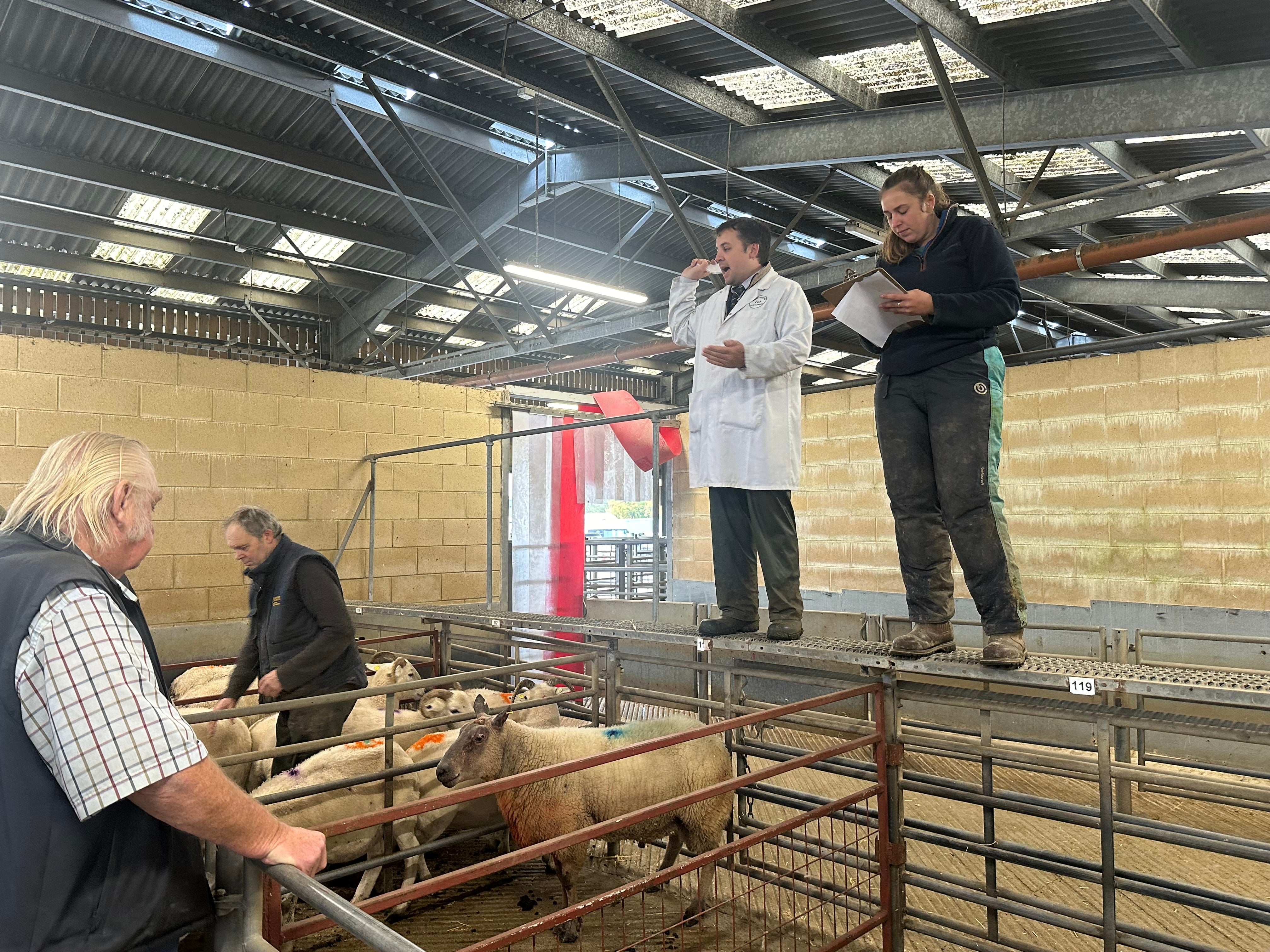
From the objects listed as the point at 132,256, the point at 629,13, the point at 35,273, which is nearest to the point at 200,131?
the point at 132,256

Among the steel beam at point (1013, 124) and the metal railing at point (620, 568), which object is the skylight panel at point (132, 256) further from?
the metal railing at point (620, 568)

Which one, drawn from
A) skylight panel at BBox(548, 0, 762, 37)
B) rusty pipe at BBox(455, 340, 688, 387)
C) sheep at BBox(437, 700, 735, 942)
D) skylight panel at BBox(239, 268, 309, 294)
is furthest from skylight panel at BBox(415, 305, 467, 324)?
sheep at BBox(437, 700, 735, 942)

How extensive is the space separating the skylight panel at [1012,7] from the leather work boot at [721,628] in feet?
12.0

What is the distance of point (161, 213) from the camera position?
8141 mm

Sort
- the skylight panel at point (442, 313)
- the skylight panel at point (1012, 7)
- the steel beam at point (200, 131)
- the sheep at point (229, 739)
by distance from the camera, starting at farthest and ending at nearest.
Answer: the skylight panel at point (442, 313), the steel beam at point (200, 131), the skylight panel at point (1012, 7), the sheep at point (229, 739)

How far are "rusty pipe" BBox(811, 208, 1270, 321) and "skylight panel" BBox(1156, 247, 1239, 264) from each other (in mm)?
2271

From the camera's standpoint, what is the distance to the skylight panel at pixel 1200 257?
26.5ft

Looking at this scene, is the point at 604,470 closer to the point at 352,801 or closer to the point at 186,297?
the point at 186,297

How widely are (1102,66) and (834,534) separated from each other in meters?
5.89

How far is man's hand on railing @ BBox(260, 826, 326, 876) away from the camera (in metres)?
1.38

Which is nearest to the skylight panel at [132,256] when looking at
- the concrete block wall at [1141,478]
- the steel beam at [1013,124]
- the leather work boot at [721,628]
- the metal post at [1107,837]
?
the steel beam at [1013,124]

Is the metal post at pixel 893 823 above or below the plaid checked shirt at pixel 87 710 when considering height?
below

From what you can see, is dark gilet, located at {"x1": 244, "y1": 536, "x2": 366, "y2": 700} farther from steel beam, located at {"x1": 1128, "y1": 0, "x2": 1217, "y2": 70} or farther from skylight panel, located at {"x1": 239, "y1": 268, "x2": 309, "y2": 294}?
skylight panel, located at {"x1": 239, "y1": 268, "x2": 309, "y2": 294}

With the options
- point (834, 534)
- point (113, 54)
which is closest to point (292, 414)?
point (113, 54)
